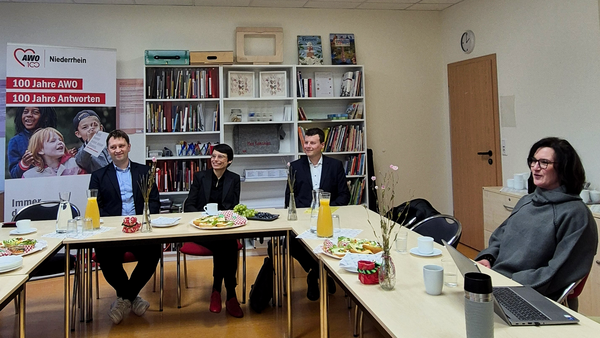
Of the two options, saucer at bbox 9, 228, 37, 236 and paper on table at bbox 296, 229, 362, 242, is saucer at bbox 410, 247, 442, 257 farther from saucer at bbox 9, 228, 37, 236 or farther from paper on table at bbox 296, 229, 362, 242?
saucer at bbox 9, 228, 37, 236

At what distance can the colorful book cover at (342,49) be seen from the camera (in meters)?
4.96

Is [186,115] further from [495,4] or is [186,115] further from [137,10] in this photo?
[495,4]

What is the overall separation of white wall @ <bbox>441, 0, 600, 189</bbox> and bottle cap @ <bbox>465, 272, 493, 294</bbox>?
297cm

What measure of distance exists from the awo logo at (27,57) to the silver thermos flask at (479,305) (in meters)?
4.48

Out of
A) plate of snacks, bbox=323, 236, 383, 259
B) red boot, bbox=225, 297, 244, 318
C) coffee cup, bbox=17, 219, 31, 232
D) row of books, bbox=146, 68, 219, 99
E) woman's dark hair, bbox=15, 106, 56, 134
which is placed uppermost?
row of books, bbox=146, 68, 219, 99

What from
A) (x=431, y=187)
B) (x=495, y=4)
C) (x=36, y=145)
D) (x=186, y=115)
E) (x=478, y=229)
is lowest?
(x=478, y=229)

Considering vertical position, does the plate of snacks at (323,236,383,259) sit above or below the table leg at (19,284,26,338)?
above

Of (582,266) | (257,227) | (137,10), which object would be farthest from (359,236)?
(137,10)

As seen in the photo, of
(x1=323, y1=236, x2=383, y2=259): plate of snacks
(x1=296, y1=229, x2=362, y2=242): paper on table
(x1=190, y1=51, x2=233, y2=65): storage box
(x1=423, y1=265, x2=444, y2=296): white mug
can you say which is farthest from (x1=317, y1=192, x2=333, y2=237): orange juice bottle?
(x1=190, y1=51, x2=233, y2=65): storage box

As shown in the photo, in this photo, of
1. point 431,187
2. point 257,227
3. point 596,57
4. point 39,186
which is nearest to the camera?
point 257,227

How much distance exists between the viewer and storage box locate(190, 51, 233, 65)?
454 cm

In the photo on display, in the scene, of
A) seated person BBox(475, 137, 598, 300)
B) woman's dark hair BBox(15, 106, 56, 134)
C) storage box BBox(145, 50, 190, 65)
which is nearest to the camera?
seated person BBox(475, 137, 598, 300)

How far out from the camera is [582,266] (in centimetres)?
170

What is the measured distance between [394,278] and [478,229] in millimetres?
3596
